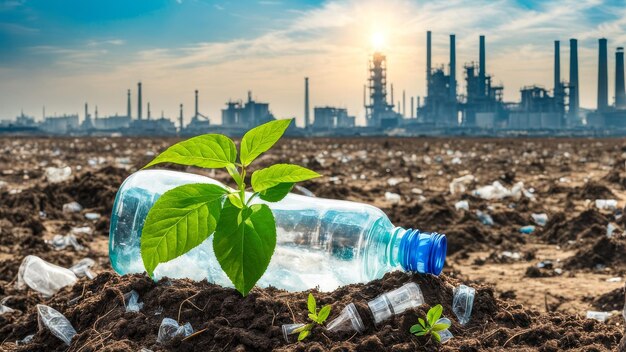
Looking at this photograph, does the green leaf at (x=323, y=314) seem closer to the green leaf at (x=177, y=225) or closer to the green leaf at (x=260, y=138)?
the green leaf at (x=177, y=225)

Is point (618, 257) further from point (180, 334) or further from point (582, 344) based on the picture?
point (180, 334)

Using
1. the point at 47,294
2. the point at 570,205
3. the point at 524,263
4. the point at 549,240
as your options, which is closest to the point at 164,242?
the point at 47,294

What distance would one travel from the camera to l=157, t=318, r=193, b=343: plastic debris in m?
2.13

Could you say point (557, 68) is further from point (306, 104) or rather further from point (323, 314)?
point (323, 314)

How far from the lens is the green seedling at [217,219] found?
79.8 inches

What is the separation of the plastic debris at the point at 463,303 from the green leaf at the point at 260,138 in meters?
0.82

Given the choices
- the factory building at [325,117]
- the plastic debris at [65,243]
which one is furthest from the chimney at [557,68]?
the plastic debris at [65,243]

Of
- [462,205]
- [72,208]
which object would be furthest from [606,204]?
[72,208]

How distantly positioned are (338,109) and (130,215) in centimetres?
12557

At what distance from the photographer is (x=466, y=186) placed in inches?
415

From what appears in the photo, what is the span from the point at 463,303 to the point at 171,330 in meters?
0.97

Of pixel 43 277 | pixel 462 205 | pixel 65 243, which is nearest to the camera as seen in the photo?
pixel 43 277

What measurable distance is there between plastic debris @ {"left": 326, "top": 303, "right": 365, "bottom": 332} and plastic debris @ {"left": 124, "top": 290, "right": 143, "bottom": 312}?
2.28 feet

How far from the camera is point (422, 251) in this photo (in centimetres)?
232
